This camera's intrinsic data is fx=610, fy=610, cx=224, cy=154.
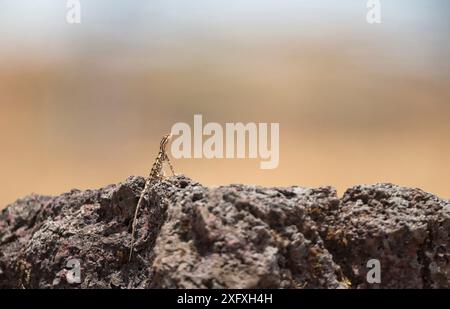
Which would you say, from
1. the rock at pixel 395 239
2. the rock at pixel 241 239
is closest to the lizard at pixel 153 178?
the rock at pixel 241 239

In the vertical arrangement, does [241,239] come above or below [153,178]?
below

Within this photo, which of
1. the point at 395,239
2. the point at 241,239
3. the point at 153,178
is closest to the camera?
the point at 241,239

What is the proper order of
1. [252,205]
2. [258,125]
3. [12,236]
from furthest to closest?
1. [258,125]
2. [12,236]
3. [252,205]

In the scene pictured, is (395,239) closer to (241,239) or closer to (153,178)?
(241,239)

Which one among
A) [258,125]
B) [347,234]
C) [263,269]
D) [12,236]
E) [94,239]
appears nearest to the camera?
[263,269]

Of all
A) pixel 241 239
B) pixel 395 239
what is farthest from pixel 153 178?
pixel 395 239

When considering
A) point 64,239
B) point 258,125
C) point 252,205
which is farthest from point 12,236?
→ point 258,125
